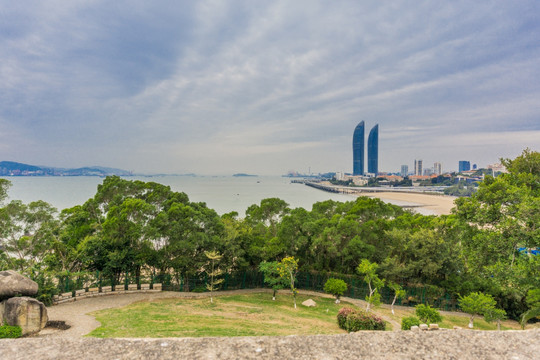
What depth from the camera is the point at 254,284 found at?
19.6 meters

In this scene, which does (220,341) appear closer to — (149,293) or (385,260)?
(149,293)

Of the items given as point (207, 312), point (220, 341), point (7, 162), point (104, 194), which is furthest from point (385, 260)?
point (7, 162)

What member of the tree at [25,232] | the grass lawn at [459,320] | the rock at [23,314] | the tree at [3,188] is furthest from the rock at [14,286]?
the grass lawn at [459,320]

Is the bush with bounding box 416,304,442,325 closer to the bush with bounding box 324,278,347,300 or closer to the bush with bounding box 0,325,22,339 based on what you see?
the bush with bounding box 324,278,347,300

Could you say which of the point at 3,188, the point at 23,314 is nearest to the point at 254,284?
the point at 23,314

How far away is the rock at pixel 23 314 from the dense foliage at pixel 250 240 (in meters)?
3.70

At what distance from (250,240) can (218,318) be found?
26.0 ft

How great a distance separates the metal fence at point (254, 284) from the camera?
15883mm

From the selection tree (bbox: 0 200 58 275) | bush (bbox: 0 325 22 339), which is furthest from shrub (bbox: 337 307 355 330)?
tree (bbox: 0 200 58 275)

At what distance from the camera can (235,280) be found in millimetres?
19141

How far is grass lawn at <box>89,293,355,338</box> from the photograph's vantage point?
31.0 ft

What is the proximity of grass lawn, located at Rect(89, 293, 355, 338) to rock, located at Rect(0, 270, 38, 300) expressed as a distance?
2746 millimetres

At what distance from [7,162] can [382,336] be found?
231m

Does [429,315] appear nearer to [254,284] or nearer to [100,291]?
[254,284]
